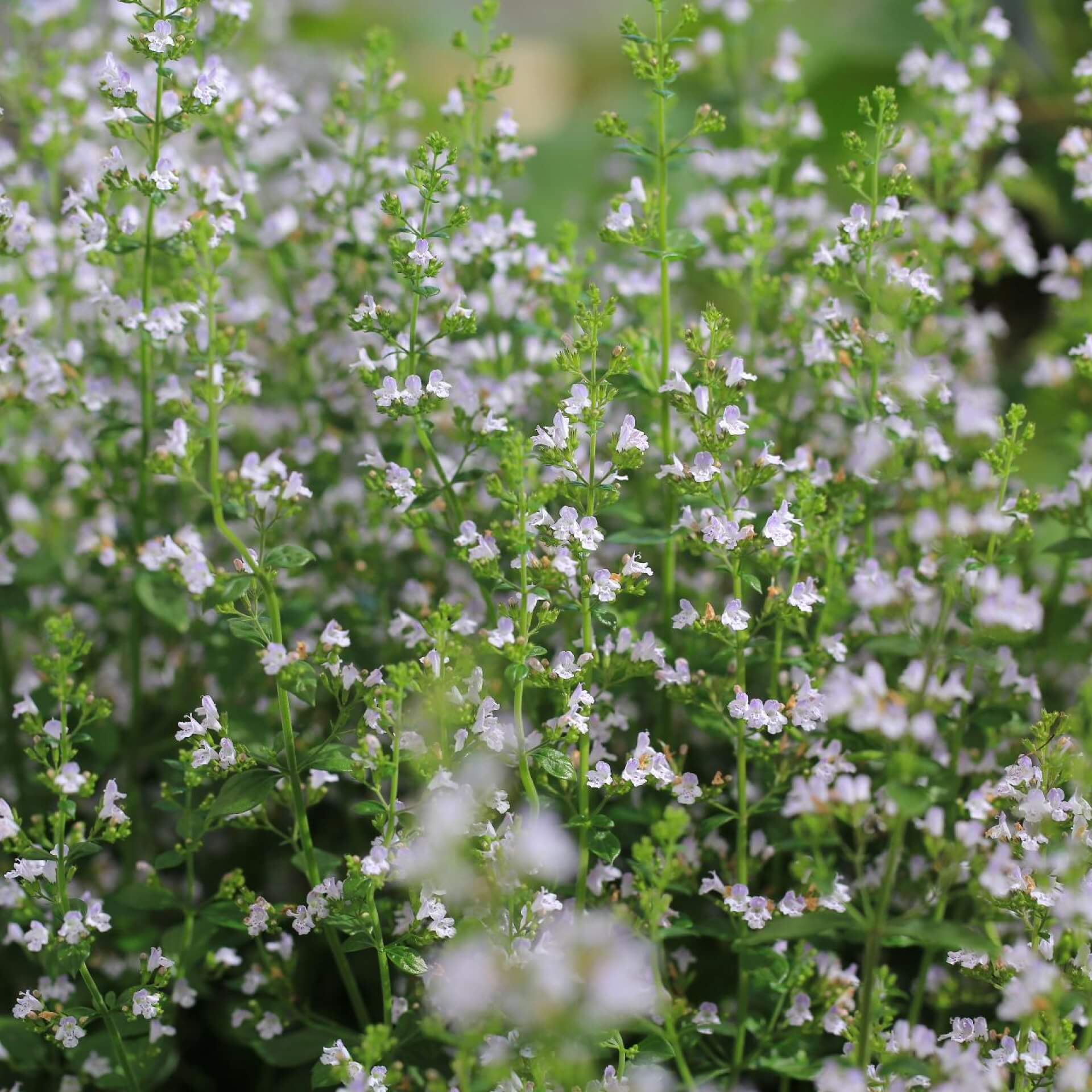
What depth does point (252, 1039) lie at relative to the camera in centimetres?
164

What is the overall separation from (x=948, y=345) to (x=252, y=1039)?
5.02 ft

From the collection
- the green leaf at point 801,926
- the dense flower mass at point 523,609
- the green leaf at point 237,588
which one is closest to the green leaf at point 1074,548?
the dense flower mass at point 523,609

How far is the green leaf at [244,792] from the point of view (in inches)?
54.4

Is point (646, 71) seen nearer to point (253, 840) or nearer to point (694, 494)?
point (694, 494)

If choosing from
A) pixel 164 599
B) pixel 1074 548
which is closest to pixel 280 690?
pixel 164 599

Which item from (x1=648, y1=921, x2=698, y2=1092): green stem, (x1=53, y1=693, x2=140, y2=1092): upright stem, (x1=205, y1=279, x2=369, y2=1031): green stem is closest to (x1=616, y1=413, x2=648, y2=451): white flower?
(x1=205, y1=279, x2=369, y2=1031): green stem

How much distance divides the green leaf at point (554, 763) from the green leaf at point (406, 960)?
0.25 metres

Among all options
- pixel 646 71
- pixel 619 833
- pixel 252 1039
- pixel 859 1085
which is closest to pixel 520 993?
pixel 859 1085

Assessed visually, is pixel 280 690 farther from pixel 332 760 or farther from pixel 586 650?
pixel 586 650

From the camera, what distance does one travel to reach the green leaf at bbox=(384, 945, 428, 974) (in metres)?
1.37

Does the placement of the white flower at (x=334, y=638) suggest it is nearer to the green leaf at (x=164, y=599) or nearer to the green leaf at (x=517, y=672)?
the green leaf at (x=517, y=672)

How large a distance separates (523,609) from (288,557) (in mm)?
270

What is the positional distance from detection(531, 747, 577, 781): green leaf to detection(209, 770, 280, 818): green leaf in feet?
1.00

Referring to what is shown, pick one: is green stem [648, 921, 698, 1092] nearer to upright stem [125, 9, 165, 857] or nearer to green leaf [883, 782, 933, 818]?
green leaf [883, 782, 933, 818]
